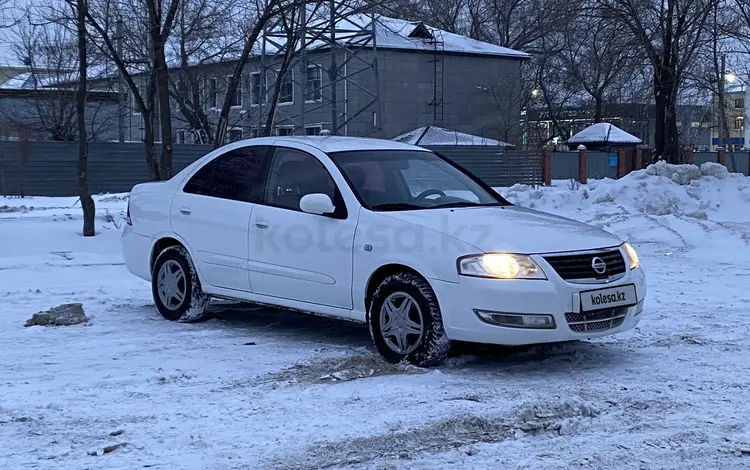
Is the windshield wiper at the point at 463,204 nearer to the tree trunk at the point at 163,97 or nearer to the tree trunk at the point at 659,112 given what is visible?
the tree trunk at the point at 163,97

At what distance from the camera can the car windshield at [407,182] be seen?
7.33 m

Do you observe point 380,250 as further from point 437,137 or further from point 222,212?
point 437,137

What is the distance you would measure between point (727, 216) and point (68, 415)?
53.5 feet

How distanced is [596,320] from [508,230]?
831 millimetres

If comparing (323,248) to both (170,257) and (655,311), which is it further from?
(655,311)

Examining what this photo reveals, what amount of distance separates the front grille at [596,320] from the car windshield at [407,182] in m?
1.43

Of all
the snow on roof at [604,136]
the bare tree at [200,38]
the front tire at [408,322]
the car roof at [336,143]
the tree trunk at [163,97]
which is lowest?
the front tire at [408,322]

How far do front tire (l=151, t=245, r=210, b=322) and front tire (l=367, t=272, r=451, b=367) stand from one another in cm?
216

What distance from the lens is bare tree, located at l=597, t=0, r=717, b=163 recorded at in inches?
1094

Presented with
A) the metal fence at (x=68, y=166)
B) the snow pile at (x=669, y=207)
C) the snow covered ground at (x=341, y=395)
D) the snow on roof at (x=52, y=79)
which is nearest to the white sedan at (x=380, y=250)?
the snow covered ground at (x=341, y=395)

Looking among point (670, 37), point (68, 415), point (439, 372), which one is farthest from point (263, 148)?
point (670, 37)

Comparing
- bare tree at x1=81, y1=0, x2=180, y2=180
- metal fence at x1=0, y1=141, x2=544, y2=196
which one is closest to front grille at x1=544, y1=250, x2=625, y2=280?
bare tree at x1=81, y1=0, x2=180, y2=180

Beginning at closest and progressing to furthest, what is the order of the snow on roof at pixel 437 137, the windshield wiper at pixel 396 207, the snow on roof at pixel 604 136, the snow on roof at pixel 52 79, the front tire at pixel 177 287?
the windshield wiper at pixel 396 207 → the front tire at pixel 177 287 → the snow on roof at pixel 52 79 → the snow on roof at pixel 437 137 → the snow on roof at pixel 604 136

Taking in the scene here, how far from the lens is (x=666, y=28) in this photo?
93.6 feet
